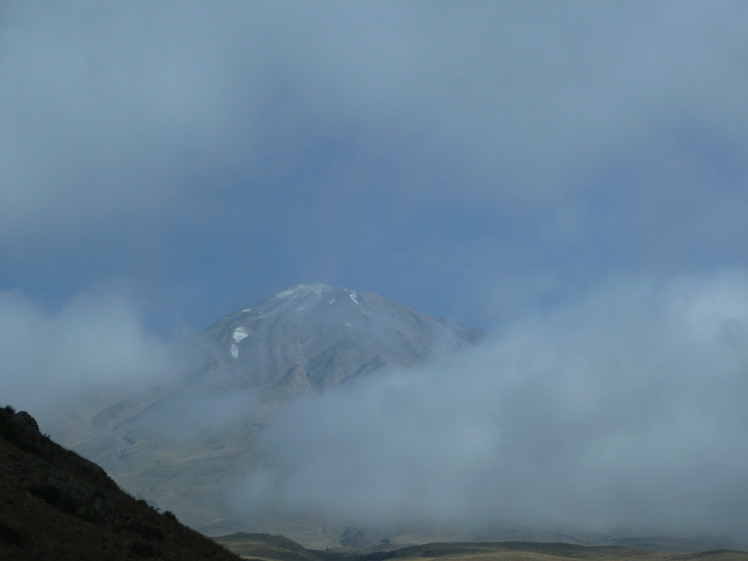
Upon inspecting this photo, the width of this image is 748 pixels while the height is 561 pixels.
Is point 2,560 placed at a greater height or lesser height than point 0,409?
lesser

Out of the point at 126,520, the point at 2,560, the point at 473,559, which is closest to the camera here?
the point at 2,560

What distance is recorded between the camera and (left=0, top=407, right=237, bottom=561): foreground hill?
24641 mm

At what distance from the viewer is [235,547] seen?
177 metres

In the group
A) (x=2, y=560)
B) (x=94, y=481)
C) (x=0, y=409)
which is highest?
(x=0, y=409)

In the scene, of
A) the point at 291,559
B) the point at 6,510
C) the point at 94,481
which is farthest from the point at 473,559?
the point at 6,510

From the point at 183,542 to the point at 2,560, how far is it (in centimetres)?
1134

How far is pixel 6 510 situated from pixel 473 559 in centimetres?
13555

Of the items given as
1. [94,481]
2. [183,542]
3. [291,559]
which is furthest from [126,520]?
[291,559]

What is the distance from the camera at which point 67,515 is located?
2752cm

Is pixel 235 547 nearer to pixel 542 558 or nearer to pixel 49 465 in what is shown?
pixel 542 558

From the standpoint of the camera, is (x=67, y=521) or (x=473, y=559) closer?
(x=67, y=521)

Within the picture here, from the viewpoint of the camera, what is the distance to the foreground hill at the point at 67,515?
80.8 feet

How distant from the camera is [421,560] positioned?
189500 mm

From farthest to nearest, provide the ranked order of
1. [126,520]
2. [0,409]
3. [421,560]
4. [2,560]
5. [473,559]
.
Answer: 1. [421,560]
2. [473,559]
3. [0,409]
4. [126,520]
5. [2,560]
